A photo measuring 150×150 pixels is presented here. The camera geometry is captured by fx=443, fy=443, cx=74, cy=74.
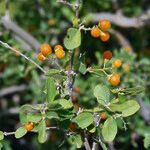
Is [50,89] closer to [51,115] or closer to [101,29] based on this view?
[51,115]

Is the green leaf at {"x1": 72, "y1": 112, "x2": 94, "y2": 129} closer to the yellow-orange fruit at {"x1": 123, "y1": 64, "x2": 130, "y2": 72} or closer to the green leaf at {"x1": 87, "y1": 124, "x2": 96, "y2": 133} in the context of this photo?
the green leaf at {"x1": 87, "y1": 124, "x2": 96, "y2": 133}

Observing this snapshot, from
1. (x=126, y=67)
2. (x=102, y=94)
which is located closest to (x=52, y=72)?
(x=102, y=94)

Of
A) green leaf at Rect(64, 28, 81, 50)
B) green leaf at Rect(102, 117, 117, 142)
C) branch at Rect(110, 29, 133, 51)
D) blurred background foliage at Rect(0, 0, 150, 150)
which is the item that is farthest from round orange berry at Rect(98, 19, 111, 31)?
branch at Rect(110, 29, 133, 51)

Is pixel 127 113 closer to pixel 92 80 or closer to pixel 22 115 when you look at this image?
pixel 22 115

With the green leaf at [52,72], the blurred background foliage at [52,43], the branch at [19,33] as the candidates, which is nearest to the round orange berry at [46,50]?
the green leaf at [52,72]

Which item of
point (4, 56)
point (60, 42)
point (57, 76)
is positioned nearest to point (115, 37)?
point (60, 42)

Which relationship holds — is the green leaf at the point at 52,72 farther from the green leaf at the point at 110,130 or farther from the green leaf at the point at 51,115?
the green leaf at the point at 110,130
